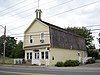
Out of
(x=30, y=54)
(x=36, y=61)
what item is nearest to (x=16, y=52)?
(x=30, y=54)

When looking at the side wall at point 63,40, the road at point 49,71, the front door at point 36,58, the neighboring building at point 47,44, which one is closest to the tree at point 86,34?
the side wall at point 63,40

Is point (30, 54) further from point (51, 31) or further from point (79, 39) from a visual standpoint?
point (79, 39)

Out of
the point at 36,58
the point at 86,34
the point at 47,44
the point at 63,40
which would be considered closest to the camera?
the point at 47,44

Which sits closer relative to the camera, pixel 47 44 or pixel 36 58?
pixel 47 44

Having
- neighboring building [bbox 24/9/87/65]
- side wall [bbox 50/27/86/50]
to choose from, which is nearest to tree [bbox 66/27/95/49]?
side wall [bbox 50/27/86/50]

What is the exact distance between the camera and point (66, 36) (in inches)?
1718

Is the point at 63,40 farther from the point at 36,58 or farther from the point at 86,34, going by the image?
the point at 86,34

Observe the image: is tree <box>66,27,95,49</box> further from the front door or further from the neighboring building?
the front door

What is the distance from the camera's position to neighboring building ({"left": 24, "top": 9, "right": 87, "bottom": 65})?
38.7 metres

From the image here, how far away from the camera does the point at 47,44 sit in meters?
38.5

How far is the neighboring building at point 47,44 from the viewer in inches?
1522

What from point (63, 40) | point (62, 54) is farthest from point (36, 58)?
point (63, 40)

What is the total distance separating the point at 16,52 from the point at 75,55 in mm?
18916

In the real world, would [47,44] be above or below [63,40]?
below
